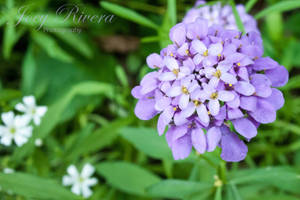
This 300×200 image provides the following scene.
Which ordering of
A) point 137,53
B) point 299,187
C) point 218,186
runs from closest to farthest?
point 218,186
point 299,187
point 137,53

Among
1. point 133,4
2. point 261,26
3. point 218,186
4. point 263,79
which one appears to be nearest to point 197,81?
point 263,79

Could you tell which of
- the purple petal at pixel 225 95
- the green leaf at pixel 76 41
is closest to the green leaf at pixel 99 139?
the green leaf at pixel 76 41

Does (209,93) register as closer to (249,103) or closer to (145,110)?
(249,103)

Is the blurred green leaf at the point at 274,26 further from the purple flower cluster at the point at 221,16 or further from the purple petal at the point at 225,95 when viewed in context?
the purple petal at the point at 225,95

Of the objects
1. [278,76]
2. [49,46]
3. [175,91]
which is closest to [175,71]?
[175,91]

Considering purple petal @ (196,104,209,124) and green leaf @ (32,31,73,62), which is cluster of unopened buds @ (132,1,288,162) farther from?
green leaf @ (32,31,73,62)

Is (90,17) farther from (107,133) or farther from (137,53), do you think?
(107,133)

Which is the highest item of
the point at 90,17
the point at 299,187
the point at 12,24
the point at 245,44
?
the point at 90,17

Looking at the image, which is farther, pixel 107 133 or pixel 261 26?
pixel 261 26
